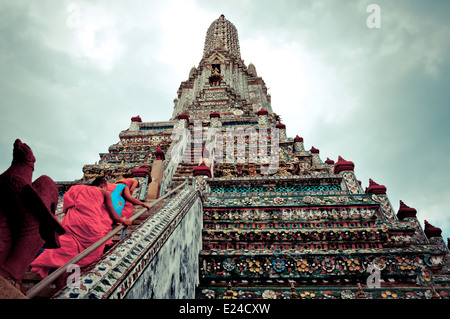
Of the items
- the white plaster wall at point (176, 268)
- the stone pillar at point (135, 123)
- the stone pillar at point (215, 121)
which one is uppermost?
the stone pillar at point (135, 123)

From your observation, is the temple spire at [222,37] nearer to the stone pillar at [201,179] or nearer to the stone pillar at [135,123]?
the stone pillar at [135,123]

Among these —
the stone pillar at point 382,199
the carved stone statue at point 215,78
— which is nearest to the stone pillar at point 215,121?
the stone pillar at point 382,199

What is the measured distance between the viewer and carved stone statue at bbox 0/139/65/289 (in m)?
1.61

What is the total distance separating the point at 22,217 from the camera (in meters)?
1.73

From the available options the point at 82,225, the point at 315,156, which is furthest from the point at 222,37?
the point at 82,225

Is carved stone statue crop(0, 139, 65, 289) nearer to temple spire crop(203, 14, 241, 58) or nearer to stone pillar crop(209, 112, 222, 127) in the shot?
stone pillar crop(209, 112, 222, 127)

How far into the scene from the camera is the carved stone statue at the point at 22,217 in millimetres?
1607

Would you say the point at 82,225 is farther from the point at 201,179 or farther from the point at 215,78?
the point at 215,78

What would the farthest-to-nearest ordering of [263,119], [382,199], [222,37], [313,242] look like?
[222,37] → [263,119] → [382,199] → [313,242]
